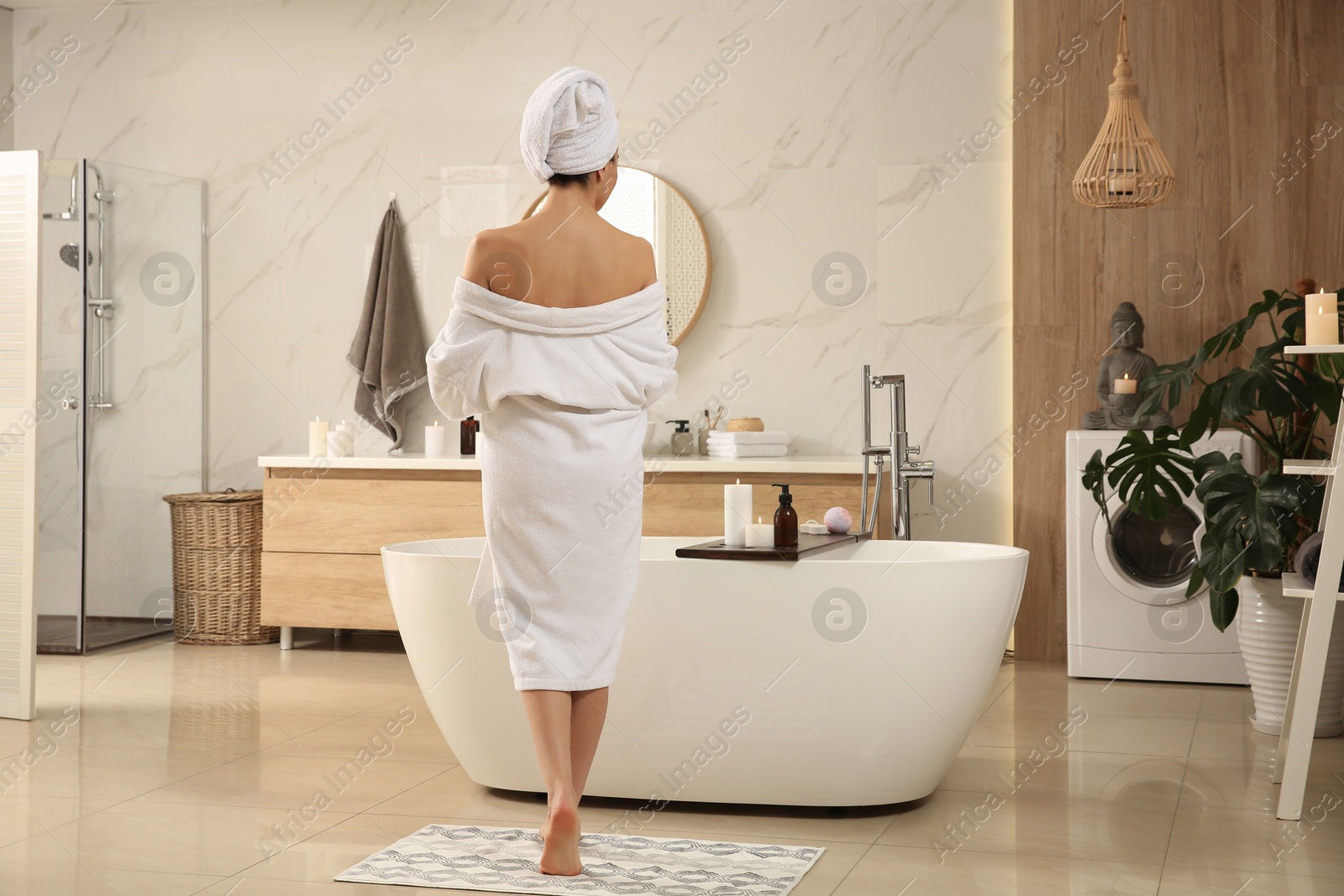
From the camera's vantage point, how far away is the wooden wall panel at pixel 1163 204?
4.42 m

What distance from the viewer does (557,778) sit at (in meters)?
2.37

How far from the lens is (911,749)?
2.75 m

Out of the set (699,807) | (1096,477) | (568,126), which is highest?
(568,126)

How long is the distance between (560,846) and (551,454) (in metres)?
0.73

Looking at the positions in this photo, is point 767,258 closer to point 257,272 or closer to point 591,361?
point 257,272

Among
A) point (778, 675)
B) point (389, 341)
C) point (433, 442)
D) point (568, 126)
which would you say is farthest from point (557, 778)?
point (389, 341)

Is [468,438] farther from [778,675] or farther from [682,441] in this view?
[778,675]

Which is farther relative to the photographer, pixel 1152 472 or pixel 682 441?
pixel 682 441

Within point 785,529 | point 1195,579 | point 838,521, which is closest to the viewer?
point 785,529

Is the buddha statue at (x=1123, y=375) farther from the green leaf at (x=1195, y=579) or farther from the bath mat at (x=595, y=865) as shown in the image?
A: the bath mat at (x=595, y=865)

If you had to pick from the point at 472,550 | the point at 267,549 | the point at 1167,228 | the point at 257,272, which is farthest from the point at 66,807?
the point at 1167,228

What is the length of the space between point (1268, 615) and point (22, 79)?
18.1ft

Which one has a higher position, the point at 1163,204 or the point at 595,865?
the point at 1163,204

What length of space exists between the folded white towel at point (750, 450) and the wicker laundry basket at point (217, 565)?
75.1 inches
